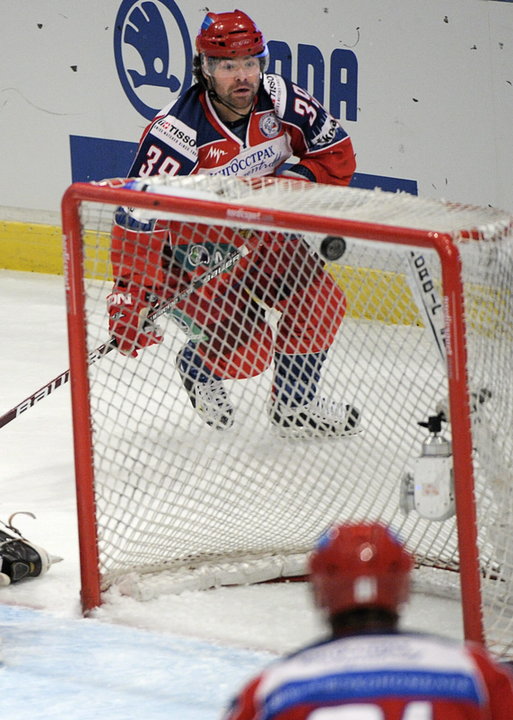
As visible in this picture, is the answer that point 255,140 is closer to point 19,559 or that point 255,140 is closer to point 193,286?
point 193,286

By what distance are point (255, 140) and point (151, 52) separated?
1.55 metres

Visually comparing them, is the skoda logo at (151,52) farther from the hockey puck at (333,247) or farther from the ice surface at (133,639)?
the hockey puck at (333,247)

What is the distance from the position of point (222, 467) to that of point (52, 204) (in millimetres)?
2775

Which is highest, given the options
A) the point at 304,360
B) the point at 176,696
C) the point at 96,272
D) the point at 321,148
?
the point at 321,148

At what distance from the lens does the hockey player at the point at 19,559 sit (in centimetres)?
285

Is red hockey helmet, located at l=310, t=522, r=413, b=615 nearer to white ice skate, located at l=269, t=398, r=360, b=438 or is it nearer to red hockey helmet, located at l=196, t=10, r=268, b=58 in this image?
white ice skate, located at l=269, t=398, r=360, b=438

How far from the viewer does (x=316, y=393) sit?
9.62 ft

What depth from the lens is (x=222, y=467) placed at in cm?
297

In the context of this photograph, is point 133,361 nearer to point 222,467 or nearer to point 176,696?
point 222,467

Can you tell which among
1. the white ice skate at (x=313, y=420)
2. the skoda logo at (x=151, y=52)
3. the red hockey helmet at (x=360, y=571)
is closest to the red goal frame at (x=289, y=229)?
the white ice skate at (x=313, y=420)

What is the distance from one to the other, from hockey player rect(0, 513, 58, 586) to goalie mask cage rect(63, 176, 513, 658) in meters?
0.13

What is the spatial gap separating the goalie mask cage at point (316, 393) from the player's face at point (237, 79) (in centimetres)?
56

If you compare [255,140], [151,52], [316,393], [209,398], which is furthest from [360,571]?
[151,52]

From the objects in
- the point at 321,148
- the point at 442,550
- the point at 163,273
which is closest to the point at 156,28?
the point at 321,148
